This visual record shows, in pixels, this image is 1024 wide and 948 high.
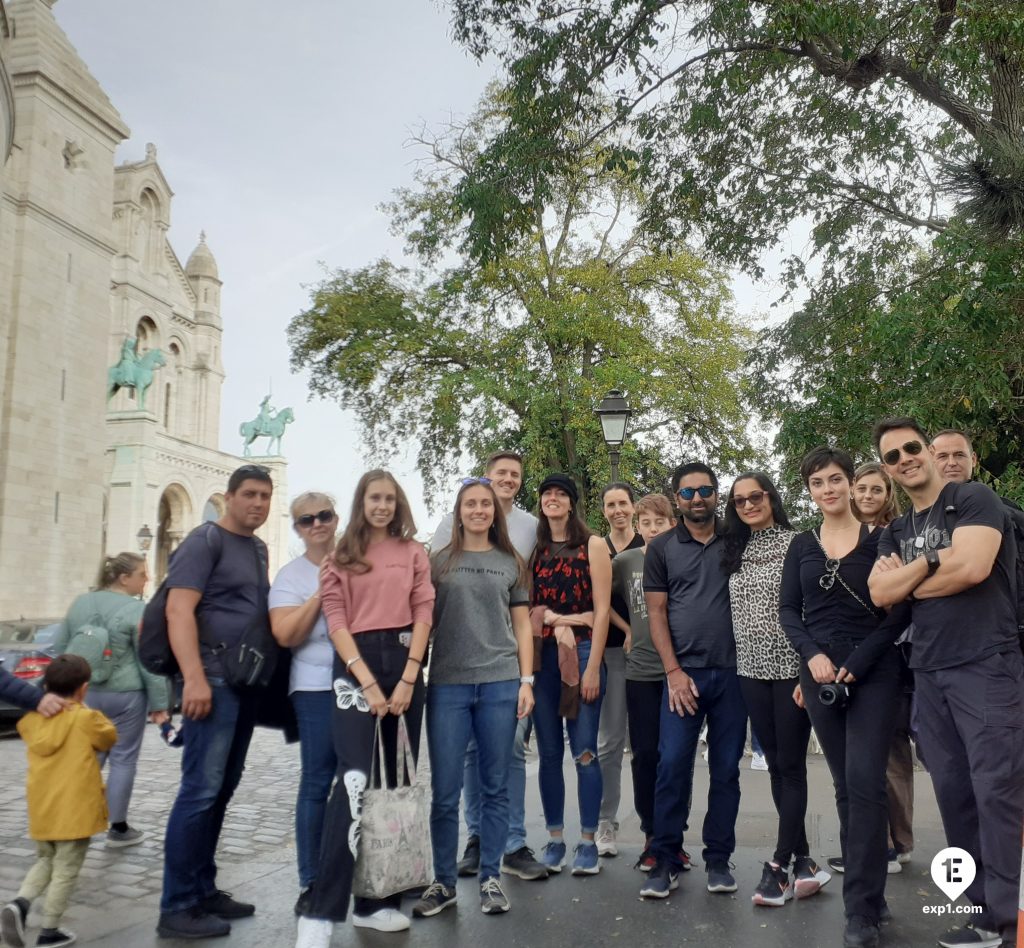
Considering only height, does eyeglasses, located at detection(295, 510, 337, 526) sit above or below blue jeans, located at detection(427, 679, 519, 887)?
above

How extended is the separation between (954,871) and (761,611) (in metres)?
1.33

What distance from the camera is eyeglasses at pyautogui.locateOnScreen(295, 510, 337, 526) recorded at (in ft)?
15.3

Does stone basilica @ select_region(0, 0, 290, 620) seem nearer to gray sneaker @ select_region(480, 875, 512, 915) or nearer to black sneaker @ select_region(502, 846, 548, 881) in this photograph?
black sneaker @ select_region(502, 846, 548, 881)

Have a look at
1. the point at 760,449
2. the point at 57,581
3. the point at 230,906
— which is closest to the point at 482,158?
the point at 230,906

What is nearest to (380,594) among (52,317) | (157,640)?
(157,640)

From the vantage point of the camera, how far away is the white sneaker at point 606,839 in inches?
208

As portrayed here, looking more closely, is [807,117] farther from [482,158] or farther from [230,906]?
[230,906]

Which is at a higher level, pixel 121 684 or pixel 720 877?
pixel 121 684

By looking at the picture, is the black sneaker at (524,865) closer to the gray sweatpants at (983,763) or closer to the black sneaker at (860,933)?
the black sneaker at (860,933)

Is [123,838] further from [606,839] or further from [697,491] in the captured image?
[697,491]

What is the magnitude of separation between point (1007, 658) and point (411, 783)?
247 centimetres

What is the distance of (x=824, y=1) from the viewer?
9148 mm

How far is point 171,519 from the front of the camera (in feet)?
159

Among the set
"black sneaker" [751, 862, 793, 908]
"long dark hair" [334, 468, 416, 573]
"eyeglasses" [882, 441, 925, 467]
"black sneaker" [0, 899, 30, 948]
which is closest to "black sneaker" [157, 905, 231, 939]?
"black sneaker" [0, 899, 30, 948]
